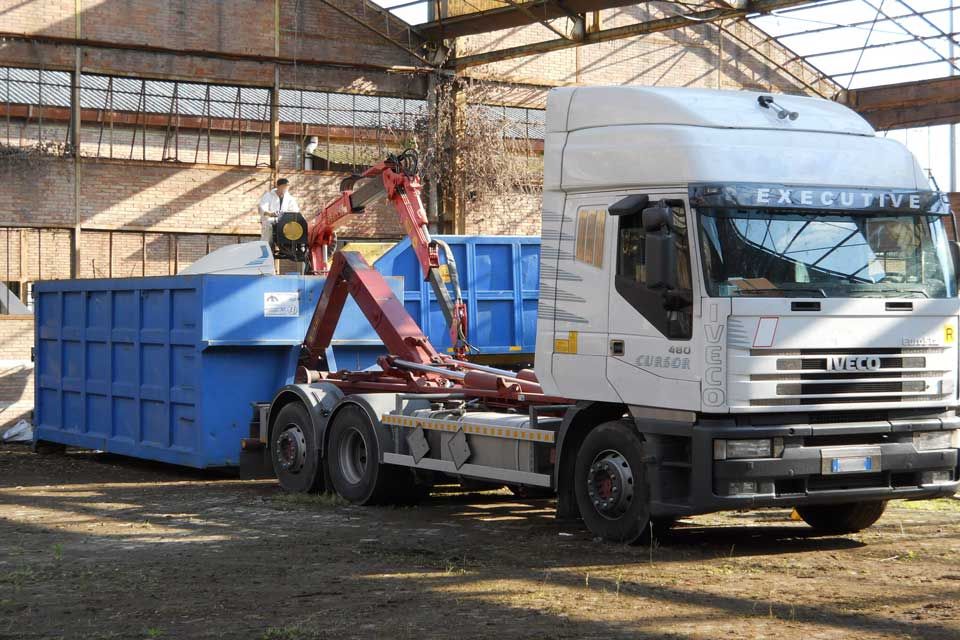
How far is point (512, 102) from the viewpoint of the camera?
2930 cm

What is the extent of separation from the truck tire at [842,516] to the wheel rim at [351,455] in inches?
156

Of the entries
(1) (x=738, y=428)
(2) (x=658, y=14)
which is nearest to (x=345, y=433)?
(1) (x=738, y=428)

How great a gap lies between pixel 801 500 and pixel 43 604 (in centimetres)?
483

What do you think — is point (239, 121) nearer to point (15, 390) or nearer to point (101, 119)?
point (101, 119)

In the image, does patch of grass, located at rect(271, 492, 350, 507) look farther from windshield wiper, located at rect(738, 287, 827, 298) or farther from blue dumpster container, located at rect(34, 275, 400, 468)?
windshield wiper, located at rect(738, 287, 827, 298)

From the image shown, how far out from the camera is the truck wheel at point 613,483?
9445 mm

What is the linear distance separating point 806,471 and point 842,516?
1.68 meters

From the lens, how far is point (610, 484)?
9656 millimetres

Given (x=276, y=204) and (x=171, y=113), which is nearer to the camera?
(x=276, y=204)

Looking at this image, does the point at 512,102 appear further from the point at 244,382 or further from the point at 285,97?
the point at 244,382

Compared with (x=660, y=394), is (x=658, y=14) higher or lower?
higher

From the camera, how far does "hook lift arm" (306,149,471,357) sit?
13.8 metres

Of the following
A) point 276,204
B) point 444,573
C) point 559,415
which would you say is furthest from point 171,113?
point 444,573

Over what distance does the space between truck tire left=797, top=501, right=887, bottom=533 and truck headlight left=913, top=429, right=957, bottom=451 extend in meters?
0.90
